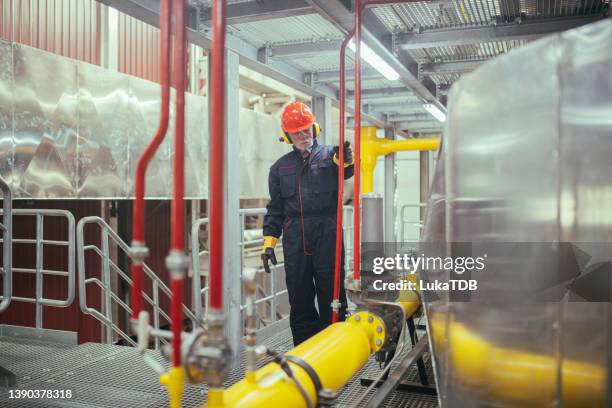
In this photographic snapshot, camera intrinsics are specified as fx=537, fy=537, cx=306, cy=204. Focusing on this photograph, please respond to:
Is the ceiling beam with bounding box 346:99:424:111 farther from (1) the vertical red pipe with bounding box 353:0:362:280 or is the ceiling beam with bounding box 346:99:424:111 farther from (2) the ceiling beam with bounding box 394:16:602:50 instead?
(1) the vertical red pipe with bounding box 353:0:362:280

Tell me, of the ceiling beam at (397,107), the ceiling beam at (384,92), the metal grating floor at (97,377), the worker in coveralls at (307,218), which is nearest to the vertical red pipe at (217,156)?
the metal grating floor at (97,377)

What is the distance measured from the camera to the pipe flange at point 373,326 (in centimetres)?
264

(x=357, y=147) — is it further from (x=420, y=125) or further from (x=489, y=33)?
(x=420, y=125)

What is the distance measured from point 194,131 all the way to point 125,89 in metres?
1.15

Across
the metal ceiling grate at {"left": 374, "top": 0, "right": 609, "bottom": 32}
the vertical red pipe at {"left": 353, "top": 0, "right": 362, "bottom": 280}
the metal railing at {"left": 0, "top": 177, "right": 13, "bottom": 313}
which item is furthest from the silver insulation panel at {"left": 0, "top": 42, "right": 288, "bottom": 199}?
the vertical red pipe at {"left": 353, "top": 0, "right": 362, "bottom": 280}

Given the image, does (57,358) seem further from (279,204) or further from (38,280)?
(279,204)

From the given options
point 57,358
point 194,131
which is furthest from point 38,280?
point 194,131

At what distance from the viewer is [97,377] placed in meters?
3.49

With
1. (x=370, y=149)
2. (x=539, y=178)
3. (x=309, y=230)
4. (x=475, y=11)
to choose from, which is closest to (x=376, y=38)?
(x=475, y=11)

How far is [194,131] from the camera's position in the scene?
7137 mm

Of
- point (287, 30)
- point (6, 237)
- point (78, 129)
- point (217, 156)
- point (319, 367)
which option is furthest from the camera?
point (78, 129)

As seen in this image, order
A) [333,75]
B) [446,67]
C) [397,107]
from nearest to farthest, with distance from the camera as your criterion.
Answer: [446,67]
[333,75]
[397,107]

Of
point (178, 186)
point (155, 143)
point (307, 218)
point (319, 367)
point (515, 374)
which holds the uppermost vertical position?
point (155, 143)

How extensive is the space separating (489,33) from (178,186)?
314 centimetres
